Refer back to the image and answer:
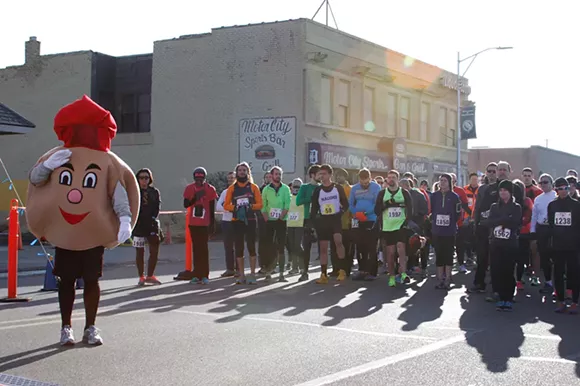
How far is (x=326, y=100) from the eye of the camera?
30.5 meters

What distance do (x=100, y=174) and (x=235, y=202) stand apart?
5378 millimetres

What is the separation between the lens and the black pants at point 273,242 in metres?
13.0

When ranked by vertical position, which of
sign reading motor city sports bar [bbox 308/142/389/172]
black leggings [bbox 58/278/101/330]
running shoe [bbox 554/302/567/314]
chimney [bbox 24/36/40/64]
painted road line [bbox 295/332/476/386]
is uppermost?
chimney [bbox 24/36/40/64]

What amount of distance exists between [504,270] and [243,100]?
21.4 m

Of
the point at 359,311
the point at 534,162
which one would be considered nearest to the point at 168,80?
the point at 359,311

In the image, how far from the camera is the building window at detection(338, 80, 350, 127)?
31.2 metres

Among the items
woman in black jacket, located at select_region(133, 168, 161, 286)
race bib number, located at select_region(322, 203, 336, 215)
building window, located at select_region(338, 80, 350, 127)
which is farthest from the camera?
building window, located at select_region(338, 80, 350, 127)

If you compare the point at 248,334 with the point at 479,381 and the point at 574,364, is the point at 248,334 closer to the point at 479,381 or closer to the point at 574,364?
the point at 479,381

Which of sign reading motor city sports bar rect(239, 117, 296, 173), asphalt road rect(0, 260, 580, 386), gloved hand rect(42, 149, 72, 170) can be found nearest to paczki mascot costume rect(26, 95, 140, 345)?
gloved hand rect(42, 149, 72, 170)

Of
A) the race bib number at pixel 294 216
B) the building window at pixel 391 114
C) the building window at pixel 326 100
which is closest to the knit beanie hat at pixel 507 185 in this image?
the race bib number at pixel 294 216

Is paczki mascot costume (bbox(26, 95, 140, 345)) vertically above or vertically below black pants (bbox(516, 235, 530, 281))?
above

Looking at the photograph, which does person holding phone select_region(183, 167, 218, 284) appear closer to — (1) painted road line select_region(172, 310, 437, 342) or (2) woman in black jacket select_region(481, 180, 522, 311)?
(1) painted road line select_region(172, 310, 437, 342)

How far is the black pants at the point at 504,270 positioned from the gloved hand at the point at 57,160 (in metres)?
5.81

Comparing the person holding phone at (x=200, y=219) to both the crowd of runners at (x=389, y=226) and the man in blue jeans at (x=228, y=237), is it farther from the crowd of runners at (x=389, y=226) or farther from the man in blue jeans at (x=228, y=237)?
the man in blue jeans at (x=228, y=237)
